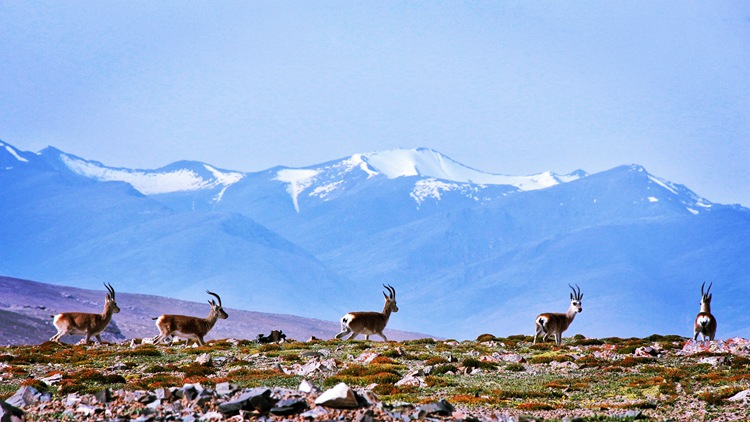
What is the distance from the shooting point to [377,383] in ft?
90.9

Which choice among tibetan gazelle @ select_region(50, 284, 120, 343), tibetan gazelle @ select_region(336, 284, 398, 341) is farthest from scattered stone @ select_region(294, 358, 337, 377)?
tibetan gazelle @ select_region(50, 284, 120, 343)

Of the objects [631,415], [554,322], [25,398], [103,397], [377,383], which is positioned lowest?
[25,398]

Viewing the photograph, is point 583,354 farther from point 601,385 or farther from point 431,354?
point 601,385

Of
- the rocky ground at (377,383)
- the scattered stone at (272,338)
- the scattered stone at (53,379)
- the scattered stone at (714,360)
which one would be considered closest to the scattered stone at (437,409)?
the rocky ground at (377,383)

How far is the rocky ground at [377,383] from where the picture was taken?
18750 millimetres

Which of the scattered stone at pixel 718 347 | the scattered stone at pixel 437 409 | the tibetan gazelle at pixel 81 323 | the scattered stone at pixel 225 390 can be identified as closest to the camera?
the scattered stone at pixel 437 409

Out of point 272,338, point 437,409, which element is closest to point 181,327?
point 272,338

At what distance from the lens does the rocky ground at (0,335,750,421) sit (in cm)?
1875

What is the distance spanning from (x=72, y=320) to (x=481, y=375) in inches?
916

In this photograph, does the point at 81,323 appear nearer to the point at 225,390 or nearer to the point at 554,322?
the point at 554,322

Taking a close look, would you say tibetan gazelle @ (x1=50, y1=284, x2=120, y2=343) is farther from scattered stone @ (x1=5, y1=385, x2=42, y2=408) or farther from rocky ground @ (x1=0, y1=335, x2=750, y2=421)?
scattered stone @ (x1=5, y1=385, x2=42, y2=408)

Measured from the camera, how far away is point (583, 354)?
38094 millimetres

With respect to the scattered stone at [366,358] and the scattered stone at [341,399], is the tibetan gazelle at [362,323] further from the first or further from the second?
the scattered stone at [341,399]

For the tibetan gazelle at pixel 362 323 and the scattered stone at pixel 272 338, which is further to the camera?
the scattered stone at pixel 272 338
